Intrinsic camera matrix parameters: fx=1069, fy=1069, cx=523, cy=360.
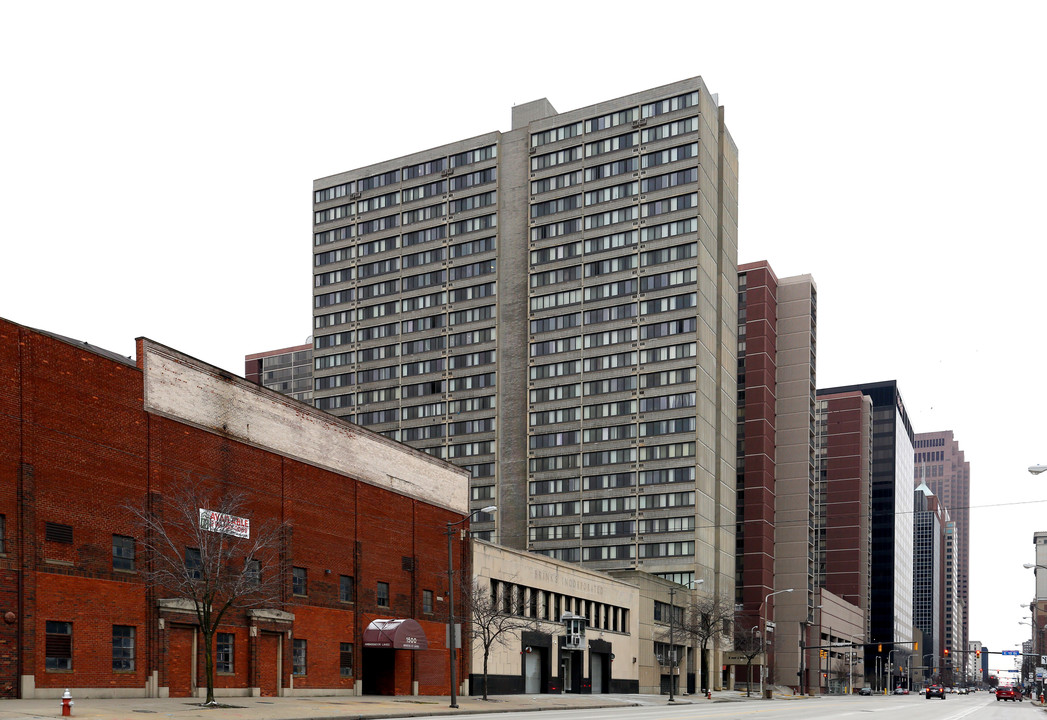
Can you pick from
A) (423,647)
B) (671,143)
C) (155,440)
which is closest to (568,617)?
(423,647)

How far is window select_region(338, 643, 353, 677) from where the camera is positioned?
53.9 m

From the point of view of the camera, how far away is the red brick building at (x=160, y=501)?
37312mm

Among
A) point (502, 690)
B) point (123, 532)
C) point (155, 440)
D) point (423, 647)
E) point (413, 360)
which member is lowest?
point (502, 690)

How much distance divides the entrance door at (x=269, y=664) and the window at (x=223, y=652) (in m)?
1.75

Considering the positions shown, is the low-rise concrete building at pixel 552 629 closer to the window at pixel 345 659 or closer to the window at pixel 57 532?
the window at pixel 345 659

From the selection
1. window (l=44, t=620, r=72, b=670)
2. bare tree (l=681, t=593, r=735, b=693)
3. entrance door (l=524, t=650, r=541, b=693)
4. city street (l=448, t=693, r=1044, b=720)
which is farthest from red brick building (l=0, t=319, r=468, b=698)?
bare tree (l=681, t=593, r=735, b=693)

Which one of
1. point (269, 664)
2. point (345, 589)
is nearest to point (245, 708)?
point (269, 664)

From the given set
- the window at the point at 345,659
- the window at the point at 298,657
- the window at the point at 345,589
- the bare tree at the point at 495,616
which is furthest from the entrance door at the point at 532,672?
the window at the point at 298,657

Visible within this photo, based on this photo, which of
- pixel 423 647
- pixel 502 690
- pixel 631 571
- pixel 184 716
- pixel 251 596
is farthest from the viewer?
pixel 631 571

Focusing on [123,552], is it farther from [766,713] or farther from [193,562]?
[766,713]

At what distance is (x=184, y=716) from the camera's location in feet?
109

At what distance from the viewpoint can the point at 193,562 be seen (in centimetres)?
4475

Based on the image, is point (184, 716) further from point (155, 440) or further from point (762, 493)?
point (762, 493)

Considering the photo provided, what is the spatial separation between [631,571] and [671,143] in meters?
54.6
